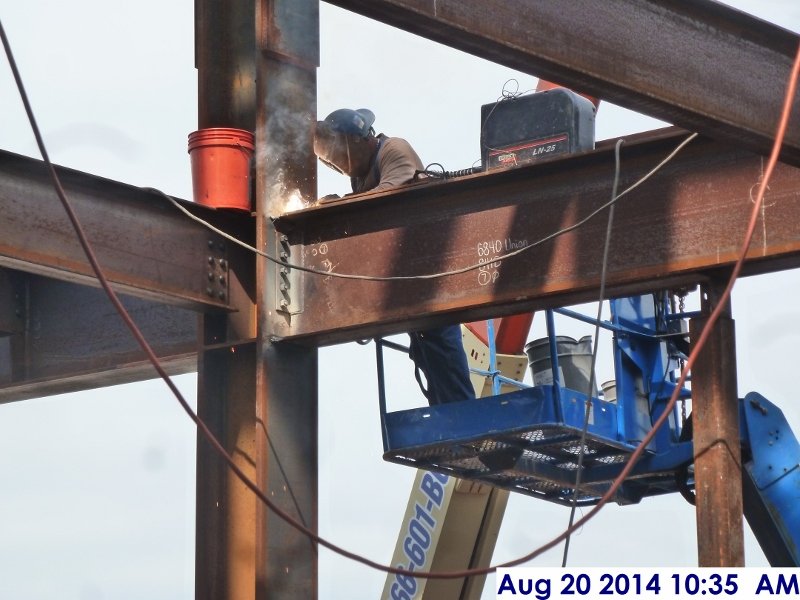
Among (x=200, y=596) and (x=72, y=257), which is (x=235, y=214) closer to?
(x=72, y=257)

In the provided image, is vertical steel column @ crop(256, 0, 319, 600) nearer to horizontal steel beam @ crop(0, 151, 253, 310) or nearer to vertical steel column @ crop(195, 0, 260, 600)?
vertical steel column @ crop(195, 0, 260, 600)

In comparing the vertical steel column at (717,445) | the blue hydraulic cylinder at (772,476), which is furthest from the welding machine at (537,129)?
the blue hydraulic cylinder at (772,476)

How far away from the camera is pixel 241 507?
920cm

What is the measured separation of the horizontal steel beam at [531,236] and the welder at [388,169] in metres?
0.40

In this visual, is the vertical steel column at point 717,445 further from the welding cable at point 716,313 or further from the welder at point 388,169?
the welder at point 388,169

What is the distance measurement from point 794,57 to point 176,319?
4515 millimetres

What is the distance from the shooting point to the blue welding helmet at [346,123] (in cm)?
1011

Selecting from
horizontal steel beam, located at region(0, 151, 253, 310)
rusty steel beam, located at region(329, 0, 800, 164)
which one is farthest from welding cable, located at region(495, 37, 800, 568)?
horizontal steel beam, located at region(0, 151, 253, 310)

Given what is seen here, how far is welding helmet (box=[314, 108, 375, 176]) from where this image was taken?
10109 mm

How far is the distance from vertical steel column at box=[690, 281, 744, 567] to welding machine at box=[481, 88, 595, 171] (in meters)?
1.37

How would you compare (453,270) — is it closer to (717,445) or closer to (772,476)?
(717,445)

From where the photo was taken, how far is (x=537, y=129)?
9430mm

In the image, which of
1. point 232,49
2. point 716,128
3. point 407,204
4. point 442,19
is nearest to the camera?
point 442,19

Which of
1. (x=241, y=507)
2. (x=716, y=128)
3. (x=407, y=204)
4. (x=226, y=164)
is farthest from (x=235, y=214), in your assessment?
(x=716, y=128)
